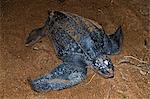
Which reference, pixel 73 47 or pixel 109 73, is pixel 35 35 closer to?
pixel 73 47

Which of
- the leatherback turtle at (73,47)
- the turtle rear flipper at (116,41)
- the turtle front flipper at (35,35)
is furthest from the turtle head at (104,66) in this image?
the turtle front flipper at (35,35)

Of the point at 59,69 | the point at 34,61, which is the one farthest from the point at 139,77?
the point at 34,61

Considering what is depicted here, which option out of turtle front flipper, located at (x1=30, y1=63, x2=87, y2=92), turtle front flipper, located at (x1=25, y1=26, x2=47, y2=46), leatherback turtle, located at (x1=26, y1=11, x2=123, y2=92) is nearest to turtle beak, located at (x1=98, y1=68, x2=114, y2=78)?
leatherback turtle, located at (x1=26, y1=11, x2=123, y2=92)

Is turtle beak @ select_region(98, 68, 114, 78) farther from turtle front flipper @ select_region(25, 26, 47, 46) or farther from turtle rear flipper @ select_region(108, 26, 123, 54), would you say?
turtle front flipper @ select_region(25, 26, 47, 46)

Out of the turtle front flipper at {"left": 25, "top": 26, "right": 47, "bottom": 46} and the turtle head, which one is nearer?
the turtle head

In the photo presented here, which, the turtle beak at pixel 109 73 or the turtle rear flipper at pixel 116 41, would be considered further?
the turtle rear flipper at pixel 116 41

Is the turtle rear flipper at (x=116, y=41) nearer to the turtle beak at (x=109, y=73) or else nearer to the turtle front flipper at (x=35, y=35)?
the turtle beak at (x=109, y=73)

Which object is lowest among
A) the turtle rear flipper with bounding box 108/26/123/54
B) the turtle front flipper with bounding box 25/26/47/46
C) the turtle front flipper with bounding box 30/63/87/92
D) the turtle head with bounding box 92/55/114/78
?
the turtle front flipper with bounding box 30/63/87/92
